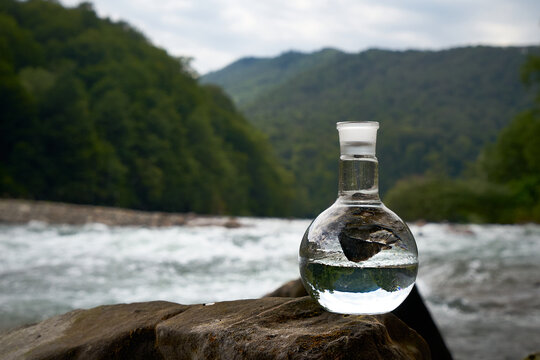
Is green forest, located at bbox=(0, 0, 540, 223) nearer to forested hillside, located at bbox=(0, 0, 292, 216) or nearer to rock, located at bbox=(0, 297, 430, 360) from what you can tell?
forested hillside, located at bbox=(0, 0, 292, 216)

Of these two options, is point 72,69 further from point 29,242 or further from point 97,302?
point 97,302

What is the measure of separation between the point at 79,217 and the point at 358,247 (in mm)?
22024

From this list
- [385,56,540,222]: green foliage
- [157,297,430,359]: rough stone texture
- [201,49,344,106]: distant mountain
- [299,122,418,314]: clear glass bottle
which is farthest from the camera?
[201,49,344,106]: distant mountain

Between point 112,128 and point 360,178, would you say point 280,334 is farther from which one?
point 112,128

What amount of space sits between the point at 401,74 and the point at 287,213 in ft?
110

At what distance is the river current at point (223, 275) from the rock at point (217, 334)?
3.69 meters

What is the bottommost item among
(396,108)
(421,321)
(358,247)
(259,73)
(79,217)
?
(79,217)

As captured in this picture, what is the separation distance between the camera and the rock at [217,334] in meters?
1.46

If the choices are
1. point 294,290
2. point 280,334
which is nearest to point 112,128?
point 294,290

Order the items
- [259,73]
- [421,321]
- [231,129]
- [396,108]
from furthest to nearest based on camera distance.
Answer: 1. [259,73]
2. [396,108]
3. [231,129]
4. [421,321]

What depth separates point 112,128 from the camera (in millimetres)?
43312

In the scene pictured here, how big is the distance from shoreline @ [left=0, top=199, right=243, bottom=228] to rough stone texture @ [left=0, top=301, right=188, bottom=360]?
64.8 ft

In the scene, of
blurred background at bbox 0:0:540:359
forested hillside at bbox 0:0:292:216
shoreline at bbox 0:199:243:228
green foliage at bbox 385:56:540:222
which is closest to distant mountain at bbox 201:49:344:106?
blurred background at bbox 0:0:540:359

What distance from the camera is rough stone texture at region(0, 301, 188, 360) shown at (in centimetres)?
186
